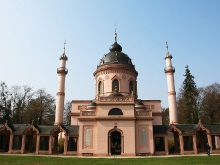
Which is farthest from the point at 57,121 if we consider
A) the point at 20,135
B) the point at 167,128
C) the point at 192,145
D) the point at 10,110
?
the point at 192,145

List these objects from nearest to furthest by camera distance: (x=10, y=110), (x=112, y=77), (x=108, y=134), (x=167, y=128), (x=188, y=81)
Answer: (x=108, y=134) → (x=167, y=128) → (x=112, y=77) → (x=10, y=110) → (x=188, y=81)

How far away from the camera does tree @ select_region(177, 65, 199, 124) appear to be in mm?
41812

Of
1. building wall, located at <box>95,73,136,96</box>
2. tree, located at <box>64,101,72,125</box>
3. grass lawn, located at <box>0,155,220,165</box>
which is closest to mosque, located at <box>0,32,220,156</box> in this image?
building wall, located at <box>95,73,136,96</box>

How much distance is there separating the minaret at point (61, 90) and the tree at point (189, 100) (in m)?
23.3

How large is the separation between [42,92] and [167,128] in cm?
3067

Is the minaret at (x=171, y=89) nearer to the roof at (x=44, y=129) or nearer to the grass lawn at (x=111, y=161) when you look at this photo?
the roof at (x=44, y=129)

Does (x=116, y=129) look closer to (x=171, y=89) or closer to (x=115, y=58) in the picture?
(x=115, y=58)

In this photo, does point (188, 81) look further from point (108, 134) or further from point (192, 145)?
point (108, 134)

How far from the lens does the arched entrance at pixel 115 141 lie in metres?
24.0

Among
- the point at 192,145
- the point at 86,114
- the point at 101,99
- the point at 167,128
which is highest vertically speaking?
the point at 101,99

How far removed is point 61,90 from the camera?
3684cm

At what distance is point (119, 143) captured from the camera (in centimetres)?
2531

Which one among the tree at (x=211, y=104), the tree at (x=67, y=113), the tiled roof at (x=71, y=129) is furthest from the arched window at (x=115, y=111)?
the tree at (x=67, y=113)

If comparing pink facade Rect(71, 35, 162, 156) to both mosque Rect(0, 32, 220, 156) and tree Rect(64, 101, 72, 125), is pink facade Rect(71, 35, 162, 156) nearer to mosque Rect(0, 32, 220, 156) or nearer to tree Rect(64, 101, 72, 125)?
mosque Rect(0, 32, 220, 156)
